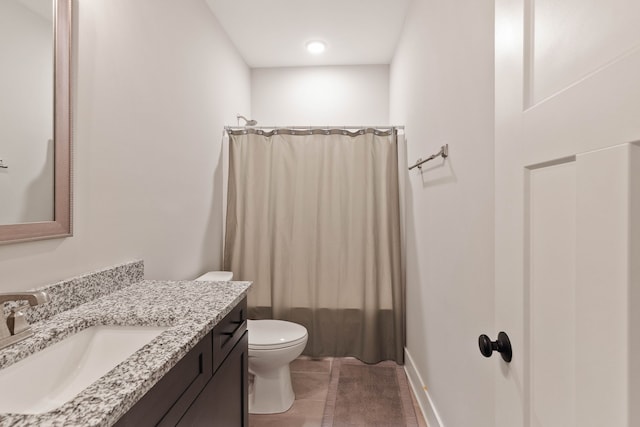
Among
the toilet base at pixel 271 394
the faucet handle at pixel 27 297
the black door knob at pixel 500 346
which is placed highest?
the faucet handle at pixel 27 297

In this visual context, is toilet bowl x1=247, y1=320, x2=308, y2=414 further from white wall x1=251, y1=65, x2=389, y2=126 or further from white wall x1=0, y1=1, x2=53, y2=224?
white wall x1=251, y1=65, x2=389, y2=126

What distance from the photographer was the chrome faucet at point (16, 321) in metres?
0.79

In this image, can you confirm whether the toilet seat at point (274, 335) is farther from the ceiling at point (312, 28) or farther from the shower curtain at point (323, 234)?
the ceiling at point (312, 28)

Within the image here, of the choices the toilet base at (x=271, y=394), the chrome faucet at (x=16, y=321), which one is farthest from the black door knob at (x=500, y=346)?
the toilet base at (x=271, y=394)

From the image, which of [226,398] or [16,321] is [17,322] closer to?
[16,321]

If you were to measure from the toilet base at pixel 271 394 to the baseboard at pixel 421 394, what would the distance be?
2.55ft

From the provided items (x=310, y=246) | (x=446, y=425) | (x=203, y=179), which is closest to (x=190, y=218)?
(x=203, y=179)

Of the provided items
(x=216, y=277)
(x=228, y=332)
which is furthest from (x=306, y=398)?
(x=228, y=332)

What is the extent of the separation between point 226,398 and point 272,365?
2.51ft

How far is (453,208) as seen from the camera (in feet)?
4.81

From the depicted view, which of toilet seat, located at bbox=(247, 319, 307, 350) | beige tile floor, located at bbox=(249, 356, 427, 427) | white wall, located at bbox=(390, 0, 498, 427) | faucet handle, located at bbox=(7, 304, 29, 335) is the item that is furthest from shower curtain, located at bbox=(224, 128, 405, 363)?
faucet handle, located at bbox=(7, 304, 29, 335)

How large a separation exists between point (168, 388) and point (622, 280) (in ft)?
2.88

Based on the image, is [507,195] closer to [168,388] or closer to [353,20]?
[168,388]

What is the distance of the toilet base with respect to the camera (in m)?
1.99
